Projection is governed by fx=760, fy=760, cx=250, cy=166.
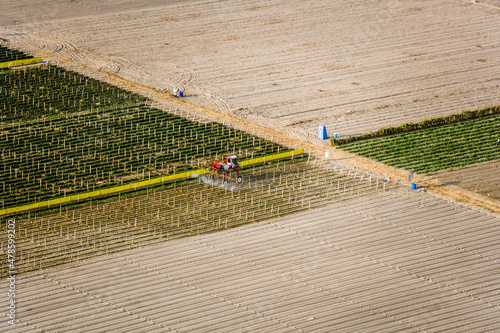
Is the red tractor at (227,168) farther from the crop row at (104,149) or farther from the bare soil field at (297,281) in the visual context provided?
the bare soil field at (297,281)

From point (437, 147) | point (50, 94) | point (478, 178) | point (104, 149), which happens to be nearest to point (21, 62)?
point (50, 94)

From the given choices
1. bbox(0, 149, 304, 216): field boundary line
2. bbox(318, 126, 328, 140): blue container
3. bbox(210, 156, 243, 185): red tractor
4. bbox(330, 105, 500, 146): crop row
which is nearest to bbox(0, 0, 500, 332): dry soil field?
bbox(318, 126, 328, 140): blue container

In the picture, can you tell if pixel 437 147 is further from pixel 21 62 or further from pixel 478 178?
pixel 21 62

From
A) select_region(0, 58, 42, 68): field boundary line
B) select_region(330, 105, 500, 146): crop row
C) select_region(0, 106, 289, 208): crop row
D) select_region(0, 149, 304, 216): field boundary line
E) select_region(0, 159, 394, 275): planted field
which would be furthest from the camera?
select_region(0, 58, 42, 68): field boundary line

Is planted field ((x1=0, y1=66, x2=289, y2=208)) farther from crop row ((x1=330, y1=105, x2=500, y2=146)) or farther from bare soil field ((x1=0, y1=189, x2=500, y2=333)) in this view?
bare soil field ((x1=0, y1=189, x2=500, y2=333))

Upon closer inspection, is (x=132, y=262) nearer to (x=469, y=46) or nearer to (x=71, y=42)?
(x=71, y=42)

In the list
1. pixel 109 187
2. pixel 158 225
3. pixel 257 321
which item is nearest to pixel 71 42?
pixel 109 187

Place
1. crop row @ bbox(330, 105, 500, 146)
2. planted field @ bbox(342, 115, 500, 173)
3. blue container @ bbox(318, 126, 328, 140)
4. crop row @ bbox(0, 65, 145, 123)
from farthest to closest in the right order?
crop row @ bbox(0, 65, 145, 123), blue container @ bbox(318, 126, 328, 140), crop row @ bbox(330, 105, 500, 146), planted field @ bbox(342, 115, 500, 173)
